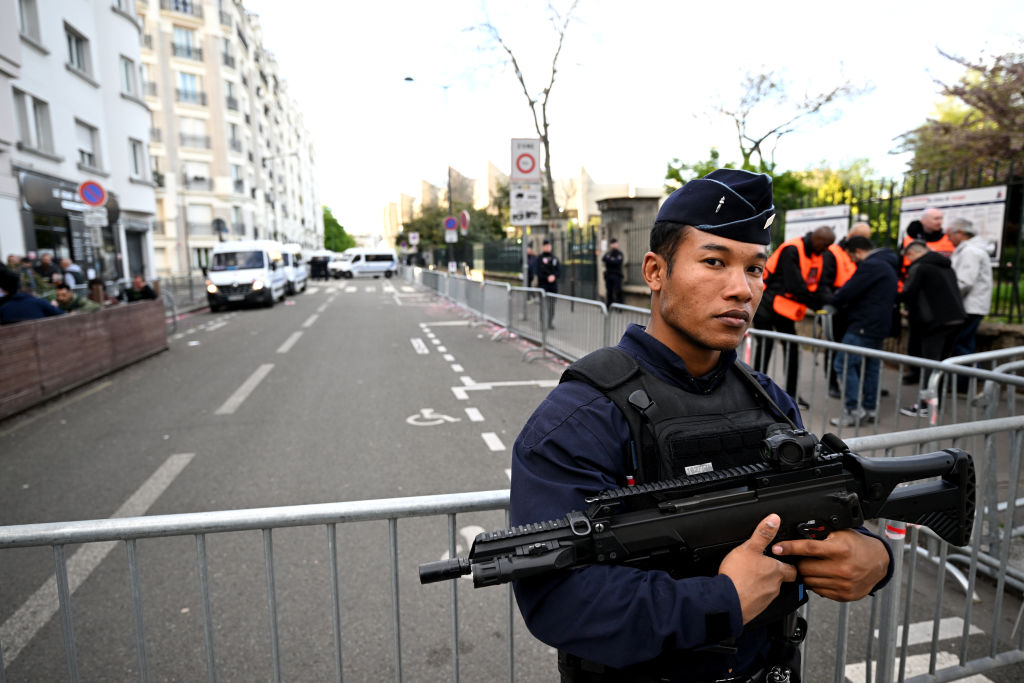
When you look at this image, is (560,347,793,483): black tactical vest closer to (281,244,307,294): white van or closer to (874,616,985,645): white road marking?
(874,616,985,645): white road marking

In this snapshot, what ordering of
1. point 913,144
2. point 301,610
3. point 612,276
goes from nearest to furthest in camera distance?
point 301,610
point 612,276
point 913,144

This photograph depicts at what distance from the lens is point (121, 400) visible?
26.4 ft

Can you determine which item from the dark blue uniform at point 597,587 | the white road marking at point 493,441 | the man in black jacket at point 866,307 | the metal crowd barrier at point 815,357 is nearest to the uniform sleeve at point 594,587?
the dark blue uniform at point 597,587

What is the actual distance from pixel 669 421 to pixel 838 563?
0.43 meters

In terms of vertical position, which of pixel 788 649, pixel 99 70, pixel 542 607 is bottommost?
pixel 788 649

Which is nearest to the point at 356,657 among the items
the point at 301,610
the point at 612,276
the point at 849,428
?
the point at 301,610

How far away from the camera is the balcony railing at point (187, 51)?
47.4 m

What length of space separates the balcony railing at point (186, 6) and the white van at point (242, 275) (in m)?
36.8

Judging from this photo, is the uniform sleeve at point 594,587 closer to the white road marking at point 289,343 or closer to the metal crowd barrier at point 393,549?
the metal crowd barrier at point 393,549

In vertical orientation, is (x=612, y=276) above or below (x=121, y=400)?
above

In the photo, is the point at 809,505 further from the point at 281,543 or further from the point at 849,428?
the point at 849,428

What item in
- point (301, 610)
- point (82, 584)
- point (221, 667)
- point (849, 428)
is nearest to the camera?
point (221, 667)

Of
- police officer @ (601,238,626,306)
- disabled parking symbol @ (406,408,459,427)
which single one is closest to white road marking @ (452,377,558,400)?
disabled parking symbol @ (406,408,459,427)

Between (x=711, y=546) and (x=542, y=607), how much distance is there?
0.35m
